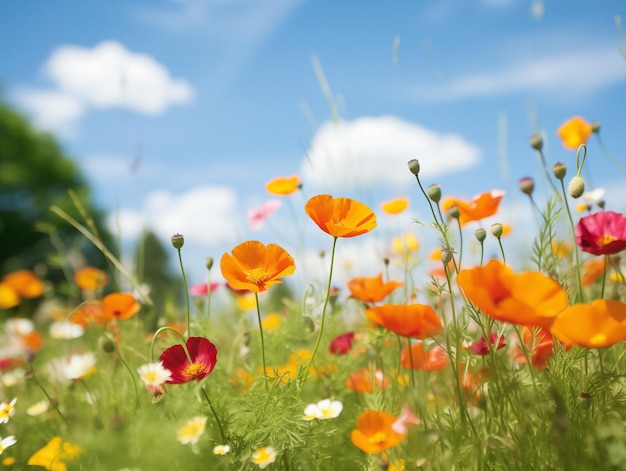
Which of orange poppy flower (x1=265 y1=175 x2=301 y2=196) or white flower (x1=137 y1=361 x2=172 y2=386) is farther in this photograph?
orange poppy flower (x1=265 y1=175 x2=301 y2=196)

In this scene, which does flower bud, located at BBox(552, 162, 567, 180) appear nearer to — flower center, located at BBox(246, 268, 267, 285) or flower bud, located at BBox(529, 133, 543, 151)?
flower bud, located at BBox(529, 133, 543, 151)

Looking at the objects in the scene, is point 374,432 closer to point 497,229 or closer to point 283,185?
point 497,229

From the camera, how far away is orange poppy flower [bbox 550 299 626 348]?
2.80ft

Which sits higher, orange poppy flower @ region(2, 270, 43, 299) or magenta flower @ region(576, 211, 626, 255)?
magenta flower @ region(576, 211, 626, 255)

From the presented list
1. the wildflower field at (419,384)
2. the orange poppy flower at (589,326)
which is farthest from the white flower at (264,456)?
A: the orange poppy flower at (589,326)

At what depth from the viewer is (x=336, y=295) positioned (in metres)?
1.67

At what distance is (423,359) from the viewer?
1245 millimetres

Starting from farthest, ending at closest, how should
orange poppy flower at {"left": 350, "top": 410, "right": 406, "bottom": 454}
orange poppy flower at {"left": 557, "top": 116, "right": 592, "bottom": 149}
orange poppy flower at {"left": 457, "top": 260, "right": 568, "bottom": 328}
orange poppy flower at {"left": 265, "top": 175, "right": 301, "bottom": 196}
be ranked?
orange poppy flower at {"left": 557, "top": 116, "right": 592, "bottom": 149} < orange poppy flower at {"left": 265, "top": 175, "right": 301, "bottom": 196} < orange poppy flower at {"left": 350, "top": 410, "right": 406, "bottom": 454} < orange poppy flower at {"left": 457, "top": 260, "right": 568, "bottom": 328}

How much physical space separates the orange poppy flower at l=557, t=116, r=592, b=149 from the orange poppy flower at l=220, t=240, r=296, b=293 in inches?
51.0

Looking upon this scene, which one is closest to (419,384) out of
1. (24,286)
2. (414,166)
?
(414,166)

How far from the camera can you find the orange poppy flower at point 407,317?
1.00 metres

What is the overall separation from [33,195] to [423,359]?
19.4m

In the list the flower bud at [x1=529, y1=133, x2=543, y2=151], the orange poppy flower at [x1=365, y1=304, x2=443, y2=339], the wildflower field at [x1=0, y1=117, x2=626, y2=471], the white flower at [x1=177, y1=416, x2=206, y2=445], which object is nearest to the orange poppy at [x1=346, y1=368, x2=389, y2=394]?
the wildflower field at [x1=0, y1=117, x2=626, y2=471]

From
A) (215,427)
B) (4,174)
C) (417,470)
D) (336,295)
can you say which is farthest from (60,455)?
(4,174)
